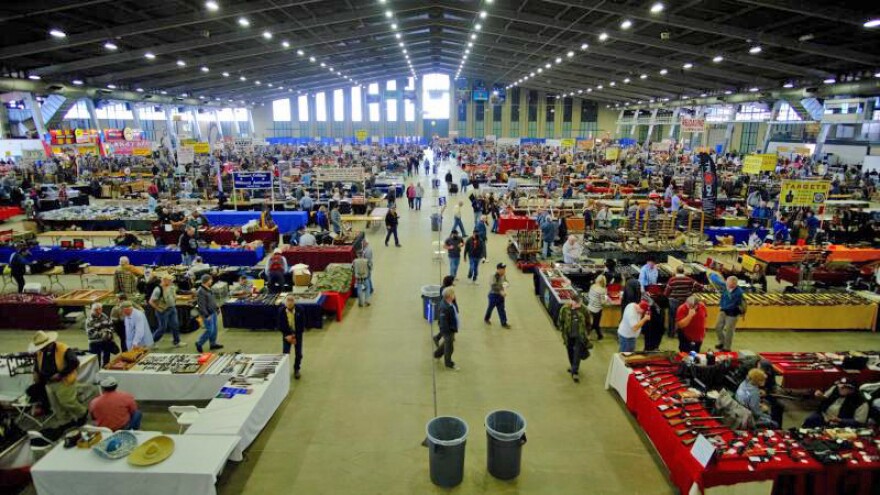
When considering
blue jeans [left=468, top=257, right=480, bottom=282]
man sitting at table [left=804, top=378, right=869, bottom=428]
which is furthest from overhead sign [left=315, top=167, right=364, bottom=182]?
man sitting at table [left=804, top=378, right=869, bottom=428]

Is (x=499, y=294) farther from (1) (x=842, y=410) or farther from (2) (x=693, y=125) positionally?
(2) (x=693, y=125)

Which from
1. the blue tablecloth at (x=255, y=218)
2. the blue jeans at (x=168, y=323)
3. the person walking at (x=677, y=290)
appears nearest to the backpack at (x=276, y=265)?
the blue jeans at (x=168, y=323)

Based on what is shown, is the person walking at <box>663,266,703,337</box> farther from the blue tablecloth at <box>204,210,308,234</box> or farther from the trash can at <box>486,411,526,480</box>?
the blue tablecloth at <box>204,210,308,234</box>

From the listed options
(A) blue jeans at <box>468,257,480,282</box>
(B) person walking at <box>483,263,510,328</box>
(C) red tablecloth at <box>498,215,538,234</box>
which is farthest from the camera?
(C) red tablecloth at <box>498,215,538,234</box>

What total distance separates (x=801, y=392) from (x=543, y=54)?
28.3 meters

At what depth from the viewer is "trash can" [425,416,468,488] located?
485 centimetres

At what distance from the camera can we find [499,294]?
352 inches

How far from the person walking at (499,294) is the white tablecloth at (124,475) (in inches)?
213

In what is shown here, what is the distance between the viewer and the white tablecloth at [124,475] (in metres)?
4.25

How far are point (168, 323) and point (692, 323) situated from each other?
7.95m

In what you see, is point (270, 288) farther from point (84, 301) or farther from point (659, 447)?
point (659, 447)

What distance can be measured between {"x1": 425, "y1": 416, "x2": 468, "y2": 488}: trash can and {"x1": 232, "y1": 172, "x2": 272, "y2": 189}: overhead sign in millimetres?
13814

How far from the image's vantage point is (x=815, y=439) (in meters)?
4.88

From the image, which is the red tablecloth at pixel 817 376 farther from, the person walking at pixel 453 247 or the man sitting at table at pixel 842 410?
the person walking at pixel 453 247
